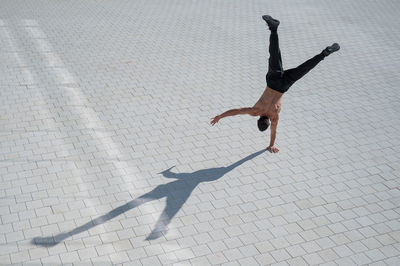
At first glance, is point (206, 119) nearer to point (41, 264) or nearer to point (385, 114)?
point (385, 114)

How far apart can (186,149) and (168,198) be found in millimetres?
1447

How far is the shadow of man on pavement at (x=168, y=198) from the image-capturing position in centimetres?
664

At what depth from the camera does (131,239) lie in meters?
6.62

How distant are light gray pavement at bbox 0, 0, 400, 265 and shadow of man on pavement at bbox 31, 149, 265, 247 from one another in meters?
0.03

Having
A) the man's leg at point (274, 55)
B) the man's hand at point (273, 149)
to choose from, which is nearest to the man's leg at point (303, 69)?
the man's leg at point (274, 55)

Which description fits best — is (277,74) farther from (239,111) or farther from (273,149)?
(273,149)

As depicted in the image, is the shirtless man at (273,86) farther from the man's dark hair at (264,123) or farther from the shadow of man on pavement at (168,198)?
the shadow of man on pavement at (168,198)

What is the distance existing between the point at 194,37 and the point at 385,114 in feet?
20.4

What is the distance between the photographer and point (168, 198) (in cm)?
751

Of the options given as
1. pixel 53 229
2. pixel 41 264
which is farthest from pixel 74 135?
pixel 41 264

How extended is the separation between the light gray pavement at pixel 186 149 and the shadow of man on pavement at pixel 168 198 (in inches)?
1.0

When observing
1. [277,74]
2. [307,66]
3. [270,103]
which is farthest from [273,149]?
[307,66]

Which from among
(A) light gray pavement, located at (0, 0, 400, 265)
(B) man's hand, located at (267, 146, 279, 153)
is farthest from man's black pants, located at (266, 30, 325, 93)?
(A) light gray pavement, located at (0, 0, 400, 265)

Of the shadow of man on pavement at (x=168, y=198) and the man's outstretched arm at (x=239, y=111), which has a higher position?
the man's outstretched arm at (x=239, y=111)
